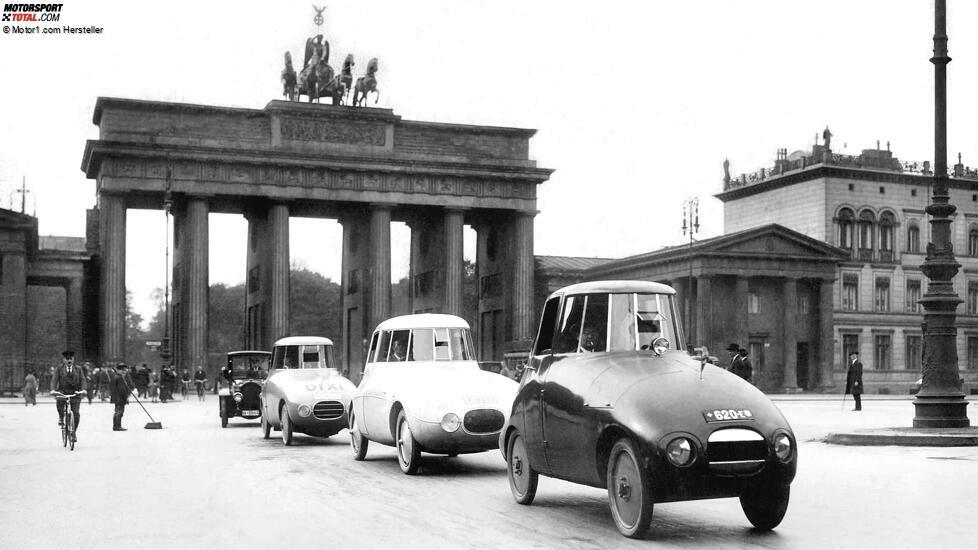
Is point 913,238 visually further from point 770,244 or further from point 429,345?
point 429,345

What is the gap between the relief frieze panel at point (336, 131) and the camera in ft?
207

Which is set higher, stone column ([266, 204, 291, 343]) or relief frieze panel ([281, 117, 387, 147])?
relief frieze panel ([281, 117, 387, 147])

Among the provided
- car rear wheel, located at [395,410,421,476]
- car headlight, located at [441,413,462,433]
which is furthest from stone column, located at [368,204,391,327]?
car headlight, located at [441,413,462,433]

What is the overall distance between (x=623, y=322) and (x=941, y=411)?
11.7 meters

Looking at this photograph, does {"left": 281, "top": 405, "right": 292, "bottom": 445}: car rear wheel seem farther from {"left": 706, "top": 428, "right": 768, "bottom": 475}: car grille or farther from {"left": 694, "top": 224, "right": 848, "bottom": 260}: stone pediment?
{"left": 694, "top": 224, "right": 848, "bottom": 260}: stone pediment

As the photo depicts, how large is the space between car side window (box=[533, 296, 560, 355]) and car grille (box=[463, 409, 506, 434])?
350cm

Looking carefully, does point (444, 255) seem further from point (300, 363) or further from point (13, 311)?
point (300, 363)

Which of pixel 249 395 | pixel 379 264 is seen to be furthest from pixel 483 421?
pixel 379 264

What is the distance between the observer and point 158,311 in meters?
125

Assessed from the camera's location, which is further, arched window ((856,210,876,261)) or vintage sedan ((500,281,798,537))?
arched window ((856,210,876,261))

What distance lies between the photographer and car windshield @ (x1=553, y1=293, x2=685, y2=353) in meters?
10.9

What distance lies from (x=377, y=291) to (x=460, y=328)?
47075mm

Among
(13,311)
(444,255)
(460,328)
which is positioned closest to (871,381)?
(444,255)

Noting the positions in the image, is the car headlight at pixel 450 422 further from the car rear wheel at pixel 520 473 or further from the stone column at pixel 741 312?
the stone column at pixel 741 312
